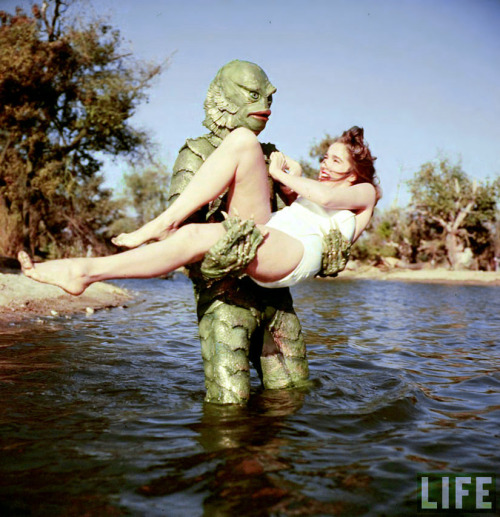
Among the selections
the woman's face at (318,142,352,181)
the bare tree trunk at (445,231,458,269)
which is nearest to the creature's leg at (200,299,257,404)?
the woman's face at (318,142,352,181)

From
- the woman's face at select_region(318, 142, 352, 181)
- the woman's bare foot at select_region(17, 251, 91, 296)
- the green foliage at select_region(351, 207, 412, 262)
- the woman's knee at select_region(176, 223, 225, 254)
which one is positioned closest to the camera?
the woman's bare foot at select_region(17, 251, 91, 296)

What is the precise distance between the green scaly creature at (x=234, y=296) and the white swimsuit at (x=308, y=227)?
9cm

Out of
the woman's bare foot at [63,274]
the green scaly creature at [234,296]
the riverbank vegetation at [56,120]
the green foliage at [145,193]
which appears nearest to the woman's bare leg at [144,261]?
the woman's bare foot at [63,274]

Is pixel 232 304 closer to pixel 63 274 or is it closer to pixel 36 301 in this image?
pixel 63 274

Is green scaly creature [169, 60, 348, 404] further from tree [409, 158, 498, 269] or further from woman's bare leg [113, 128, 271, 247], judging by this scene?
tree [409, 158, 498, 269]

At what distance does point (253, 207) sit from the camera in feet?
10.8

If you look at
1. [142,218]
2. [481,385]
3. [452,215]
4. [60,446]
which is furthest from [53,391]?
[142,218]

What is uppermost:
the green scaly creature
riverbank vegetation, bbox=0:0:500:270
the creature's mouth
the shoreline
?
riverbank vegetation, bbox=0:0:500:270

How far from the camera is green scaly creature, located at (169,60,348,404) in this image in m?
3.32

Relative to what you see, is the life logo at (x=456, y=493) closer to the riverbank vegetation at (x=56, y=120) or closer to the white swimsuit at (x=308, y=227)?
the white swimsuit at (x=308, y=227)

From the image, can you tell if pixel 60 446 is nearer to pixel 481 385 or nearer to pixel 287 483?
pixel 287 483

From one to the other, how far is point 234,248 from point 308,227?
61 cm

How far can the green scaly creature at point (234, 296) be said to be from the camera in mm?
3320

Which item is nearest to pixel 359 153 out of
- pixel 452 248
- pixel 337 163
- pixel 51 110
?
pixel 337 163
